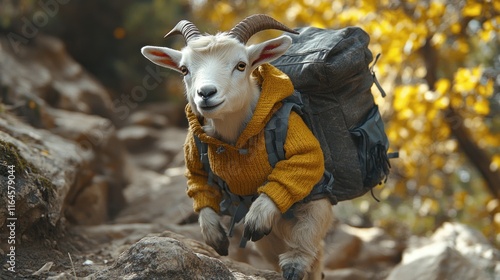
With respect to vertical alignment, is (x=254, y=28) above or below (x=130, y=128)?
above

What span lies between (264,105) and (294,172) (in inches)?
21.1

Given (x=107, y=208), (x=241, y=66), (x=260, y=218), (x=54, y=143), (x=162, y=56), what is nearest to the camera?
(x=260, y=218)

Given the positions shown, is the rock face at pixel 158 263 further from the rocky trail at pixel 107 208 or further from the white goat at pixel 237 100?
the white goat at pixel 237 100

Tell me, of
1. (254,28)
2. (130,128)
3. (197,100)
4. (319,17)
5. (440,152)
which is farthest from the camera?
(130,128)

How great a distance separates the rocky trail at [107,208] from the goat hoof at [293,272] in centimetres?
32

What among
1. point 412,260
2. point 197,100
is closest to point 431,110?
point 412,260

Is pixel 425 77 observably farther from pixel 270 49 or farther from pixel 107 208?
pixel 270 49

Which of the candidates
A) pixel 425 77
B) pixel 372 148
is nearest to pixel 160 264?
pixel 372 148

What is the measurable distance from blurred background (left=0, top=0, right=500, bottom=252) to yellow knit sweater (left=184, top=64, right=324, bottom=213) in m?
3.48

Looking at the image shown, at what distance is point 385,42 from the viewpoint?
8195mm

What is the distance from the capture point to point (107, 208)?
8758 mm

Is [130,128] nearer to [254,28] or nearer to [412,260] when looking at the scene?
[412,260]

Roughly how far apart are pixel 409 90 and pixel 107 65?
7727 millimetres

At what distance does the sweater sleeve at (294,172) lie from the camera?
14.3ft
